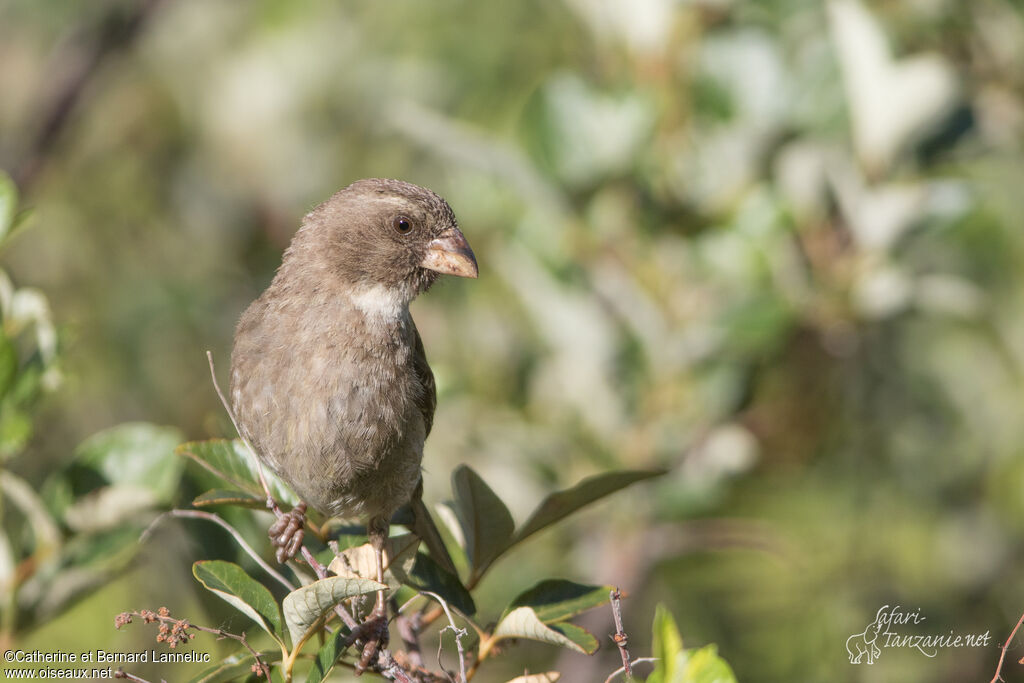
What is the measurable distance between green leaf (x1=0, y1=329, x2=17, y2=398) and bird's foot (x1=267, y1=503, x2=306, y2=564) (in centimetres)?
81

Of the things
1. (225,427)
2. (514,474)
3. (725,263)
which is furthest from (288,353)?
(725,263)

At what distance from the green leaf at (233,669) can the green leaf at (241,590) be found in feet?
0.22

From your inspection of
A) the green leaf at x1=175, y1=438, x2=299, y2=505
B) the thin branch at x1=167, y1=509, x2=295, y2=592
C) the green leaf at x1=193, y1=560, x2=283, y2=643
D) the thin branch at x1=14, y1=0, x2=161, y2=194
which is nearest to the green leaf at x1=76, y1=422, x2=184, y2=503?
the green leaf at x1=175, y1=438, x2=299, y2=505

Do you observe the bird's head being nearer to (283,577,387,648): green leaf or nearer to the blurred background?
the blurred background

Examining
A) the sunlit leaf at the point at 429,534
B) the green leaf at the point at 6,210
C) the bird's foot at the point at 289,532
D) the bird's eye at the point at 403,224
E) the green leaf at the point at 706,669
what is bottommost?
the green leaf at the point at 706,669

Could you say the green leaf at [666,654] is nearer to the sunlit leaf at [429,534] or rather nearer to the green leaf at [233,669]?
the sunlit leaf at [429,534]

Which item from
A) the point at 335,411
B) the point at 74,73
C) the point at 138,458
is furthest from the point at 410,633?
the point at 74,73

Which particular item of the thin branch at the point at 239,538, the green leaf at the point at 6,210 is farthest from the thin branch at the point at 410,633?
the green leaf at the point at 6,210

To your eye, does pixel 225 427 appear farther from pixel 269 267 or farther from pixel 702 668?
pixel 269 267

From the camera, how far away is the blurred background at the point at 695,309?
4.35 m

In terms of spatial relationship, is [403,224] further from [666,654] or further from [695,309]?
[666,654]

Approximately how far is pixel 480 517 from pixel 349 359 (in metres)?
0.76

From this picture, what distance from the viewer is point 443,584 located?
2805 mm

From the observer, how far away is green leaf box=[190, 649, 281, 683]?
2514 mm
